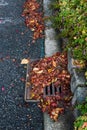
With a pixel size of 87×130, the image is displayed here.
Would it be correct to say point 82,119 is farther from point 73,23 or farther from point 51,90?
point 73,23

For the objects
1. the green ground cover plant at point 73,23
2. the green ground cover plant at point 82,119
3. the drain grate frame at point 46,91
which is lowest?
the green ground cover plant at point 82,119

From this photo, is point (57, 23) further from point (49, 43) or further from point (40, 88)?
point (40, 88)

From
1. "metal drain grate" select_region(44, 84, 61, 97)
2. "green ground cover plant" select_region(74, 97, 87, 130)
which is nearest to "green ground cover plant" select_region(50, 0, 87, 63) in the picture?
"metal drain grate" select_region(44, 84, 61, 97)

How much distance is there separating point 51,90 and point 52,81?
187 mm

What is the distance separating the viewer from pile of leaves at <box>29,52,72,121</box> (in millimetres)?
4684

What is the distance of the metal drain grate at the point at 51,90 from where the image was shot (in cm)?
491

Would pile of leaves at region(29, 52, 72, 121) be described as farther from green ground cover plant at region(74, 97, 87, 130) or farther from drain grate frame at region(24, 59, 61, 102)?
green ground cover plant at region(74, 97, 87, 130)

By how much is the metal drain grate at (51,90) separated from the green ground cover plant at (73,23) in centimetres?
66

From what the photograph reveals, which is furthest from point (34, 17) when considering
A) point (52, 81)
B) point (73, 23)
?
point (52, 81)

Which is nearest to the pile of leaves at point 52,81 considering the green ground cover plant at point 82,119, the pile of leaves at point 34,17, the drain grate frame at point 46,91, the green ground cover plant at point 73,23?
the drain grate frame at point 46,91

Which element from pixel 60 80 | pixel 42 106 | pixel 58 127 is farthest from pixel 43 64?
pixel 58 127

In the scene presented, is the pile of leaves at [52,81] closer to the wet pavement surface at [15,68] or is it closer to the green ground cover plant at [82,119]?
the wet pavement surface at [15,68]

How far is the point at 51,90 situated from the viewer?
197 inches

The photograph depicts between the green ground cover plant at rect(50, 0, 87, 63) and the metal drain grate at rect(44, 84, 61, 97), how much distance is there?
2.18ft
